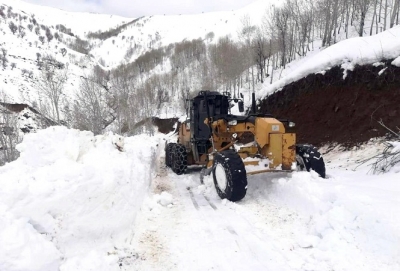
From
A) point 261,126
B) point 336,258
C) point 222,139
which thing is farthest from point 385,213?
point 222,139

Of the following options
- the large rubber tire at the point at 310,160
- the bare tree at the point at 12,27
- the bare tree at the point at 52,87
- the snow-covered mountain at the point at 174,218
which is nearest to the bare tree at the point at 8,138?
the bare tree at the point at 52,87

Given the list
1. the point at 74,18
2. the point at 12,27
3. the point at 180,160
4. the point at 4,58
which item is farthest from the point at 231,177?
the point at 74,18

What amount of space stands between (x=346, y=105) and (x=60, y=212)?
38.5 feet

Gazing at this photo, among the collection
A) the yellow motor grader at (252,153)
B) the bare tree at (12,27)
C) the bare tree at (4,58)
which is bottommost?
the yellow motor grader at (252,153)

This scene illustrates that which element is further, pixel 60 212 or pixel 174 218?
pixel 174 218

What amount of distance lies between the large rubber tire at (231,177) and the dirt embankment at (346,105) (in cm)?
611

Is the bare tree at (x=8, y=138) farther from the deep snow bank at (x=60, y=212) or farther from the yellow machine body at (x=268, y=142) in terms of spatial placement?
the yellow machine body at (x=268, y=142)

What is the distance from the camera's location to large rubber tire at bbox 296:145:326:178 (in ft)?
23.3

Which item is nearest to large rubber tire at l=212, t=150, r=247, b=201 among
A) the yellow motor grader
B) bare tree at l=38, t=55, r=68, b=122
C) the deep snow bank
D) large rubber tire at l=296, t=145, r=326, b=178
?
the yellow motor grader

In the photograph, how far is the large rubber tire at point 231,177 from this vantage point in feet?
21.0

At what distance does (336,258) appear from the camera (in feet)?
13.0

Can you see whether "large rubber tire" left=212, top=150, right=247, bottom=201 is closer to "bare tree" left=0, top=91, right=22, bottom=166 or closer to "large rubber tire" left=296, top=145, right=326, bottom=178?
"large rubber tire" left=296, top=145, right=326, bottom=178

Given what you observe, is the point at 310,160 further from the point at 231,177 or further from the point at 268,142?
the point at 231,177

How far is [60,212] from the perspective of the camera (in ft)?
13.9
